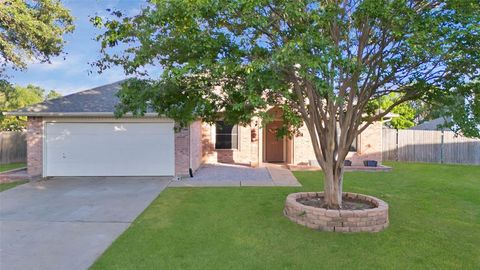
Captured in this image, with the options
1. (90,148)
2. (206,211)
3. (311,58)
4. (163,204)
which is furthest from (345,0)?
(90,148)

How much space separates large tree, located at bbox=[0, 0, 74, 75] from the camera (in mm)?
12078

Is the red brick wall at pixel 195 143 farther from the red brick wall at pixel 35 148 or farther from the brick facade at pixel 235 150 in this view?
the red brick wall at pixel 35 148

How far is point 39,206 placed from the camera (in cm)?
873

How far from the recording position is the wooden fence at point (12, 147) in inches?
782

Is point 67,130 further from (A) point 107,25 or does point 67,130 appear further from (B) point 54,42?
(A) point 107,25

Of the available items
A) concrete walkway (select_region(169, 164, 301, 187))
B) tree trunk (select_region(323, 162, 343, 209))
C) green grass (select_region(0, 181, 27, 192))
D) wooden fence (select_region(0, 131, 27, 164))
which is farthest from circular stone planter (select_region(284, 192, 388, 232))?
wooden fence (select_region(0, 131, 27, 164))

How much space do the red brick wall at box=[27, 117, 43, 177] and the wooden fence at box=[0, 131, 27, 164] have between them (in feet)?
27.2

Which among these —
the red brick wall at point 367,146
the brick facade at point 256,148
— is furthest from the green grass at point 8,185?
the red brick wall at point 367,146

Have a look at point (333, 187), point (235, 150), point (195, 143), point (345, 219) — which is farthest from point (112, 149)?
point (345, 219)

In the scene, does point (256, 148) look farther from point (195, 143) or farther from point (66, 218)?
point (66, 218)

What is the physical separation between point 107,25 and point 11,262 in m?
4.22

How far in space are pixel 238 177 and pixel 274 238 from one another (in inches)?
286

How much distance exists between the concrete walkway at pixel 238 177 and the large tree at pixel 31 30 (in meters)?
7.26

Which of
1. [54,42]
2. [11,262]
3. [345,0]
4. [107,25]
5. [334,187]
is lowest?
[11,262]
